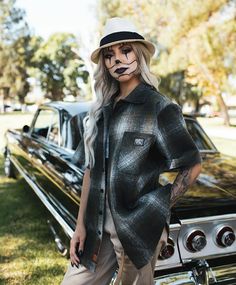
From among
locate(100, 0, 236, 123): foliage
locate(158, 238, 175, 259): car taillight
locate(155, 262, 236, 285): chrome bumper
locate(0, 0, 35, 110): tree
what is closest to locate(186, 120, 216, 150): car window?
locate(155, 262, 236, 285): chrome bumper

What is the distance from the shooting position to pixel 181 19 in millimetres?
21312

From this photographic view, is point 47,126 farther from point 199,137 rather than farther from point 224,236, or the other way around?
point 224,236

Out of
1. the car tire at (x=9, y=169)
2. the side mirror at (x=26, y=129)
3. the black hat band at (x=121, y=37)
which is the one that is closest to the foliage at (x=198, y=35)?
the car tire at (x=9, y=169)

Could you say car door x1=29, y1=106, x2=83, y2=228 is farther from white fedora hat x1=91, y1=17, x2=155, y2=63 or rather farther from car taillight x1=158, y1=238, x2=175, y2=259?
white fedora hat x1=91, y1=17, x2=155, y2=63

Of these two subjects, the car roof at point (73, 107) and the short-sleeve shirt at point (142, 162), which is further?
the car roof at point (73, 107)

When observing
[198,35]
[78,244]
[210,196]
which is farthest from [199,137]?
[198,35]

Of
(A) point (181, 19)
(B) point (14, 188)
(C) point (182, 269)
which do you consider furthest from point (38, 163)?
(A) point (181, 19)

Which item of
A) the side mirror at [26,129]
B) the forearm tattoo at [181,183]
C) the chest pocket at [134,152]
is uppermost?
the chest pocket at [134,152]

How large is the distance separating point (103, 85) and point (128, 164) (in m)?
0.54

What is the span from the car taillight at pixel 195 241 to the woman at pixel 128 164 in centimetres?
57

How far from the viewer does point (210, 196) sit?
2689mm

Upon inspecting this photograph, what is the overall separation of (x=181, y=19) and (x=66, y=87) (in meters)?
38.6

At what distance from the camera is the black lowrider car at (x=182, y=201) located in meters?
2.40

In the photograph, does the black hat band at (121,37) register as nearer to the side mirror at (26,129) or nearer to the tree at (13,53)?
the side mirror at (26,129)
